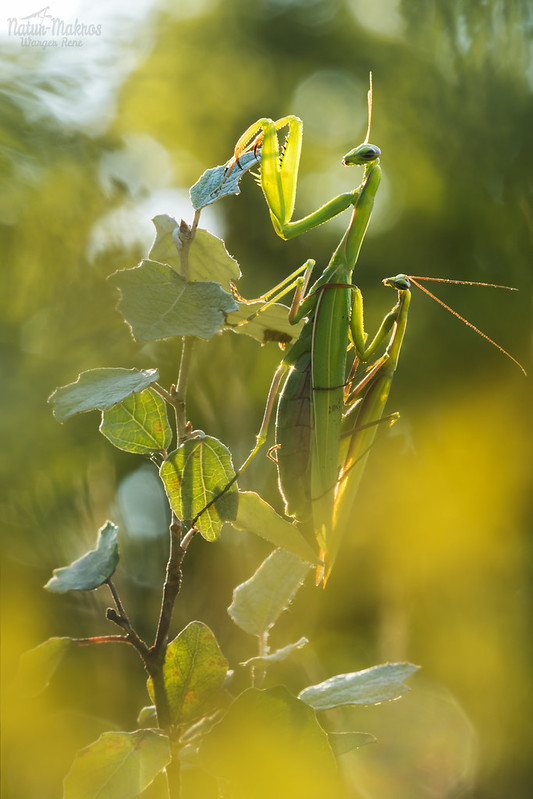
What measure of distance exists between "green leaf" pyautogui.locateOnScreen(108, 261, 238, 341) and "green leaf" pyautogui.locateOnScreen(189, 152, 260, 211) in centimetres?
7

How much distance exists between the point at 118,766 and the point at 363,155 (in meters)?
0.61

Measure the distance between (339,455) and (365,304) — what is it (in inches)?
68.1

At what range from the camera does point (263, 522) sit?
461 millimetres

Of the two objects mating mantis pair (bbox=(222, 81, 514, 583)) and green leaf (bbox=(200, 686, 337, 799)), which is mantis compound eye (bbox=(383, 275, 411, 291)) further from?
green leaf (bbox=(200, 686, 337, 799))

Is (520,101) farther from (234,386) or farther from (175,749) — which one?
(175,749)

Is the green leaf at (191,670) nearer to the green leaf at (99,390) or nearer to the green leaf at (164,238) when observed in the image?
the green leaf at (99,390)

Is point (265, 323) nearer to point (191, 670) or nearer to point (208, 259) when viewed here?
point (208, 259)

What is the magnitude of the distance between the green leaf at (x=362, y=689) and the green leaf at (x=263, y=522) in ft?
0.38

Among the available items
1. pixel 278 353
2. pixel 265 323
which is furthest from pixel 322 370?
pixel 278 353

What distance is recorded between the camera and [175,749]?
437 mm

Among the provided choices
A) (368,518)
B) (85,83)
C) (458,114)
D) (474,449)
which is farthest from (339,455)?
(458,114)

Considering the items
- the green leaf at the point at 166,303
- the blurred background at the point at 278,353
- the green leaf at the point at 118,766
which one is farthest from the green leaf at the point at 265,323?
the blurred background at the point at 278,353

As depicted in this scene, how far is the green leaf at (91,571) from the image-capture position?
458 millimetres

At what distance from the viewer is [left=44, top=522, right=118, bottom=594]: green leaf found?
0.46 metres
